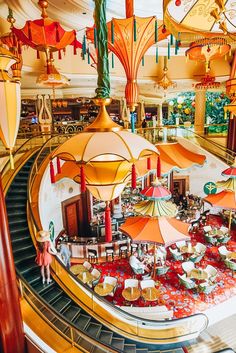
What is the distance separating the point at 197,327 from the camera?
6383mm

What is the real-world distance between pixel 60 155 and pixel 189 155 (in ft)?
35.7

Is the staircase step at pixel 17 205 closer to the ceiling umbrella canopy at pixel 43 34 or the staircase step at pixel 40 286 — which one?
the staircase step at pixel 40 286

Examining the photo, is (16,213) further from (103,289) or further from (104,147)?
(104,147)

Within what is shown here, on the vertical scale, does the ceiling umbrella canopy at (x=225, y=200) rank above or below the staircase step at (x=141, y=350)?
above

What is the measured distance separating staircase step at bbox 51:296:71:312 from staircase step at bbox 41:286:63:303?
85 mm

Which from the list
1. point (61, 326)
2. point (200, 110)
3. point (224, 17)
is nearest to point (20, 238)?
point (61, 326)

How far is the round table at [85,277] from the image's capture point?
26.1ft

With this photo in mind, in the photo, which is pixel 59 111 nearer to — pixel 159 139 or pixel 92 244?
pixel 159 139

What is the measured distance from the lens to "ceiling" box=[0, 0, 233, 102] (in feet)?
23.4

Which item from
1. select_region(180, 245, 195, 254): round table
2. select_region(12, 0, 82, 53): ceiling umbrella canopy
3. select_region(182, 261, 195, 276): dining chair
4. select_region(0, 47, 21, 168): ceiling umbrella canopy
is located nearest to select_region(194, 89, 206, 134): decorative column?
select_region(180, 245, 195, 254): round table

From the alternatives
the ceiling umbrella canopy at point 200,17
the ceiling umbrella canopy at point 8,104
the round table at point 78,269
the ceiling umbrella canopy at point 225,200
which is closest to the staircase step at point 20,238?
the round table at point 78,269

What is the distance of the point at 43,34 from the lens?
17.8ft

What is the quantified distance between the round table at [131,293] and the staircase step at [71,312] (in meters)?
1.96

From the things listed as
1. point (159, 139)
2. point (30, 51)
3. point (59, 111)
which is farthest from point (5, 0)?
point (59, 111)
